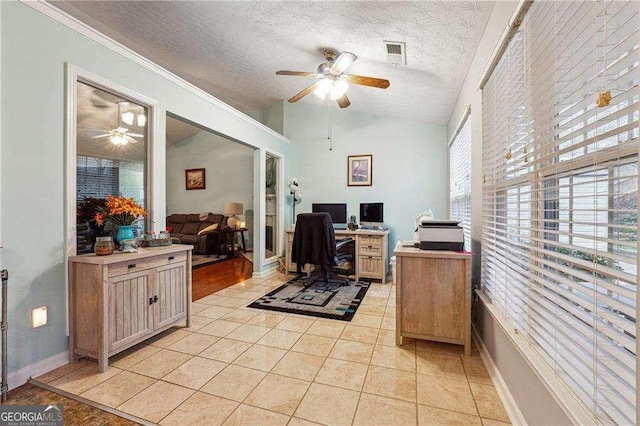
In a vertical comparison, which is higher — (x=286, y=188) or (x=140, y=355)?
(x=286, y=188)

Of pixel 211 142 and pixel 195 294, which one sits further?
pixel 211 142

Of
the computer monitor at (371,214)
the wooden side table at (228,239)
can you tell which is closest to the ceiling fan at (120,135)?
the computer monitor at (371,214)

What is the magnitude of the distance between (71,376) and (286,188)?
3837 mm

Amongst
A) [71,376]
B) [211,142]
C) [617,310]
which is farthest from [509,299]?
[211,142]

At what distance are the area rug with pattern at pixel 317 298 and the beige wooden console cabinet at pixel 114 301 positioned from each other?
119cm

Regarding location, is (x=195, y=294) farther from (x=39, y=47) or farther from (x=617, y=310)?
(x=617, y=310)

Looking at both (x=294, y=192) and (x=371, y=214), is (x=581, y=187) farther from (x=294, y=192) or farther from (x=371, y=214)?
(x=294, y=192)

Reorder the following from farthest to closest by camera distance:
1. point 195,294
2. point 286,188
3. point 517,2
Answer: point 286,188 → point 195,294 → point 517,2

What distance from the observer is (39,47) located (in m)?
1.85

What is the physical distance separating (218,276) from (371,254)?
2.54 metres

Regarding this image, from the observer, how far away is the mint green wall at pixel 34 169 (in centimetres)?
173

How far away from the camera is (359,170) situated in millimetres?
5012

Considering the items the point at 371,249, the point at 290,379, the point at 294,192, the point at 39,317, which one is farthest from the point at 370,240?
the point at 39,317

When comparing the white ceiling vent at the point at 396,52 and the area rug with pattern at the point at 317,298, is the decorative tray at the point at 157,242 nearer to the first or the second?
the area rug with pattern at the point at 317,298
